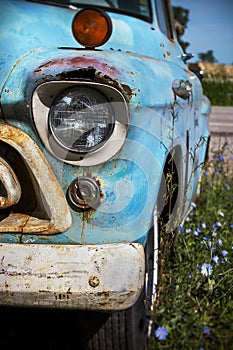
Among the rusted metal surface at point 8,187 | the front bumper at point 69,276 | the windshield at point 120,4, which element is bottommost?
the front bumper at point 69,276

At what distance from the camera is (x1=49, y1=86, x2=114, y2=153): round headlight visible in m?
1.55

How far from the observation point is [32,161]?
5.10ft

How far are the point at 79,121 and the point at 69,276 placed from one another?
46 cm

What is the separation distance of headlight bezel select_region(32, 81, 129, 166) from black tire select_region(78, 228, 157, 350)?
0.44 meters

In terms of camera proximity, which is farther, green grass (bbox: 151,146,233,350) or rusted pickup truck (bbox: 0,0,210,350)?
green grass (bbox: 151,146,233,350)

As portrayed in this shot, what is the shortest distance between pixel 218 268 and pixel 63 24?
48.7 inches

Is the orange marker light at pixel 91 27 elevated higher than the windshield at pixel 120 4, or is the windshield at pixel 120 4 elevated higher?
the windshield at pixel 120 4

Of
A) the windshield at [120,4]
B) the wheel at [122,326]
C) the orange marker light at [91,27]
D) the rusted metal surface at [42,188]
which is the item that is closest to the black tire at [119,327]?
the wheel at [122,326]

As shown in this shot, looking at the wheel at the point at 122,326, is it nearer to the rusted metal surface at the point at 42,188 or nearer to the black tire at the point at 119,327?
the black tire at the point at 119,327

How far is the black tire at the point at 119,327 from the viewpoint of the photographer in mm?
1837

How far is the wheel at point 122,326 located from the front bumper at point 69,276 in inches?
12.0

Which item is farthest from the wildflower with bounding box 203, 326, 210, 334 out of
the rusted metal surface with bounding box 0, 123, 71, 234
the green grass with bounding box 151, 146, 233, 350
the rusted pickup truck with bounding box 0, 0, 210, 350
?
the rusted metal surface with bounding box 0, 123, 71, 234

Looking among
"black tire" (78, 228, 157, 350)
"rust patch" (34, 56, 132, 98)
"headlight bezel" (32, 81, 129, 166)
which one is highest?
"rust patch" (34, 56, 132, 98)

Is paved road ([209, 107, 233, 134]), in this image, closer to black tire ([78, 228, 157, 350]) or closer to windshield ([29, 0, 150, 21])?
windshield ([29, 0, 150, 21])
